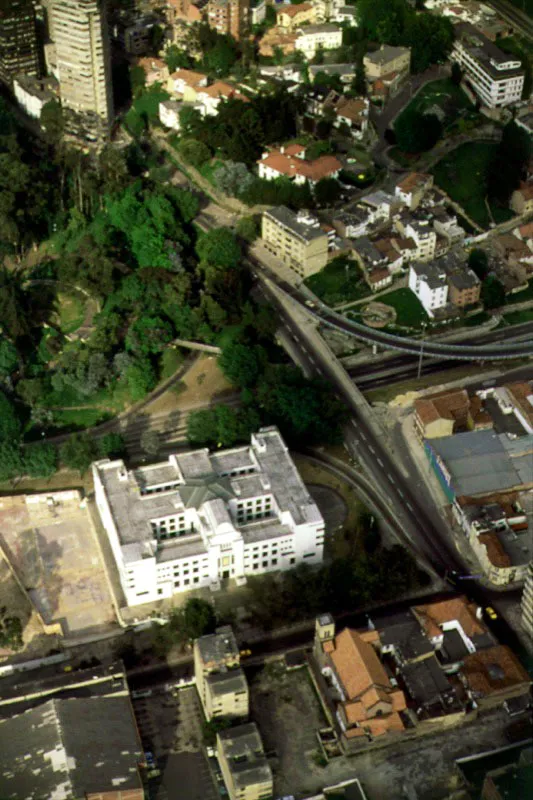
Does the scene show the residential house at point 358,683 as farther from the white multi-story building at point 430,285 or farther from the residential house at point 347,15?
the residential house at point 347,15

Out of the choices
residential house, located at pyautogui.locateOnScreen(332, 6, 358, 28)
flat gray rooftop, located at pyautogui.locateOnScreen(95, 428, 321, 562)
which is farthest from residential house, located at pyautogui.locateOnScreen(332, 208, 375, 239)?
residential house, located at pyautogui.locateOnScreen(332, 6, 358, 28)

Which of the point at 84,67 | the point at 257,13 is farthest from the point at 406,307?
the point at 257,13

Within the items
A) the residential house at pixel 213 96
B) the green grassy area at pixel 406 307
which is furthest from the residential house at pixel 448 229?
the residential house at pixel 213 96

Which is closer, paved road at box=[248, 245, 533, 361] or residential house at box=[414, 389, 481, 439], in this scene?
residential house at box=[414, 389, 481, 439]

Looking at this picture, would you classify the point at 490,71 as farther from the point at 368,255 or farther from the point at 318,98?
the point at 368,255

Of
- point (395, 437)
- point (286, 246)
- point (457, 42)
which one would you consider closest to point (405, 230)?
point (286, 246)

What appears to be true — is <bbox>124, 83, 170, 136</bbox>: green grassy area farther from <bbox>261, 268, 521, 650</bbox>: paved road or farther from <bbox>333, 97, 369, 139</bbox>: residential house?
<bbox>261, 268, 521, 650</bbox>: paved road
